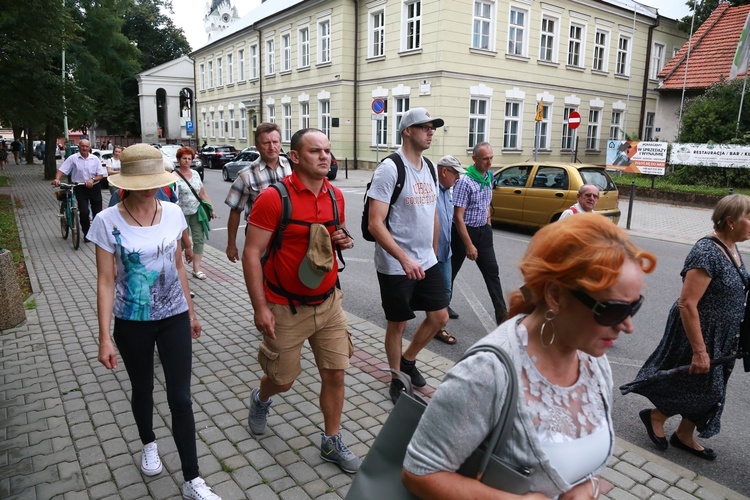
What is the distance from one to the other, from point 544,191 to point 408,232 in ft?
27.9

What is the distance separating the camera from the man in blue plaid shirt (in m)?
5.98

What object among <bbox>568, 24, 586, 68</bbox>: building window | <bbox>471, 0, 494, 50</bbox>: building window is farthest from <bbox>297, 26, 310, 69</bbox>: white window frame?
<bbox>568, 24, 586, 68</bbox>: building window

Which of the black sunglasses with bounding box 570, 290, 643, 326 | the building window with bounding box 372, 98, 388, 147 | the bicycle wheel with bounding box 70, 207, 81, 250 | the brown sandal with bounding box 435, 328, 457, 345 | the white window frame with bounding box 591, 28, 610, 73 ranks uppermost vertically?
the white window frame with bounding box 591, 28, 610, 73

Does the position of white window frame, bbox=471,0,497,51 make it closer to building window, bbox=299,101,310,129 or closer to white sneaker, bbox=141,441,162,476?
building window, bbox=299,101,310,129

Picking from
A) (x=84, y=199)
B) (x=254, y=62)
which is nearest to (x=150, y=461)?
(x=84, y=199)

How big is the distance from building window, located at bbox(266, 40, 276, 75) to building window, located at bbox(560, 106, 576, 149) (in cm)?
1806

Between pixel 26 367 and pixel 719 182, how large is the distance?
63.6ft

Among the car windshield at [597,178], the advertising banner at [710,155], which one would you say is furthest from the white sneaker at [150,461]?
the advertising banner at [710,155]

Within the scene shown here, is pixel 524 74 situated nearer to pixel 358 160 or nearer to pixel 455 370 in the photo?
pixel 358 160

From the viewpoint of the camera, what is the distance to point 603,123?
30844 millimetres

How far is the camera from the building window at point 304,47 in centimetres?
3181

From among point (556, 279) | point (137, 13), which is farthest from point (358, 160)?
point (137, 13)

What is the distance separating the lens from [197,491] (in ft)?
9.75

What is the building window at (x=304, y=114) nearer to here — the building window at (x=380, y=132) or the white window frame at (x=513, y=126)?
the building window at (x=380, y=132)
